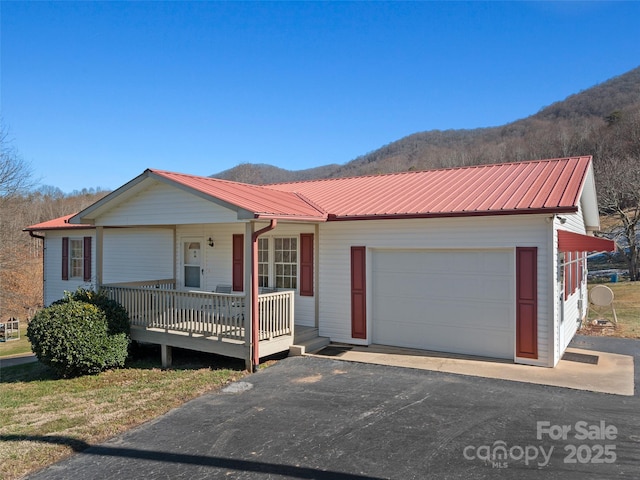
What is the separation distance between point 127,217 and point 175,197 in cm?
176

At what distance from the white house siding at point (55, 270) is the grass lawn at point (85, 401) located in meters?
5.94

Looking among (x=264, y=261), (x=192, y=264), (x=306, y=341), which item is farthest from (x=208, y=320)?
(x=192, y=264)

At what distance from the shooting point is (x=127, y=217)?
10.2 meters

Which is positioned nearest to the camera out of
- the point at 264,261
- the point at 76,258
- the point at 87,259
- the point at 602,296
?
the point at 264,261

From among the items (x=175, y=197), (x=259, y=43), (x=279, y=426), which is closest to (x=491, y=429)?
(x=279, y=426)

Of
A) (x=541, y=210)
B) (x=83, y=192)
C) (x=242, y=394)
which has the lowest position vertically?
(x=242, y=394)

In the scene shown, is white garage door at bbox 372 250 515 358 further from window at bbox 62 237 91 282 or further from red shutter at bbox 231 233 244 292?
window at bbox 62 237 91 282

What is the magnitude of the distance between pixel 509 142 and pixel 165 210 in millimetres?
57526

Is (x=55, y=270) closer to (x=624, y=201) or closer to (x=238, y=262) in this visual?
(x=238, y=262)

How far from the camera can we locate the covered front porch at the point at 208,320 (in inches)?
335

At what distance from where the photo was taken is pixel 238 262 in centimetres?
1145

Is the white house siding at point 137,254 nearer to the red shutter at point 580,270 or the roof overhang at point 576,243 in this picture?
the roof overhang at point 576,243

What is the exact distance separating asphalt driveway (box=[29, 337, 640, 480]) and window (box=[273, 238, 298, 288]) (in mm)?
3601

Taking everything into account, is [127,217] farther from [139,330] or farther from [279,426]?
[279,426]
